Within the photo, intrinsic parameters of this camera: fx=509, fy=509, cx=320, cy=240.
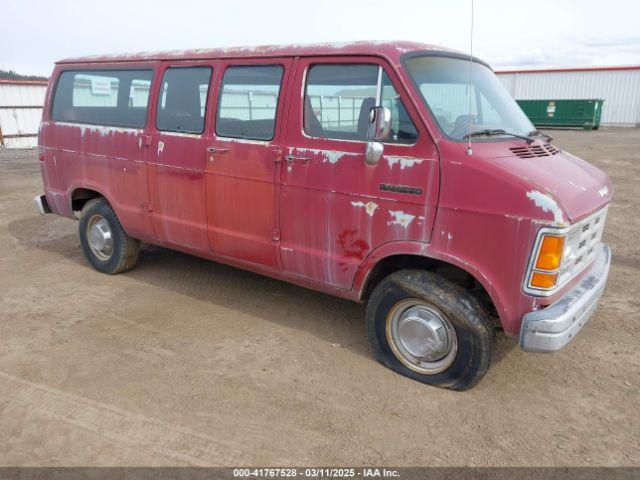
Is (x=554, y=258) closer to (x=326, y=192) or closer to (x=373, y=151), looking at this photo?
(x=373, y=151)

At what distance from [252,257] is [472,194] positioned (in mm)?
1991

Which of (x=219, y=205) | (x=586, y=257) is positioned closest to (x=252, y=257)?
(x=219, y=205)

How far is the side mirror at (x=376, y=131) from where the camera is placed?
3.17 m

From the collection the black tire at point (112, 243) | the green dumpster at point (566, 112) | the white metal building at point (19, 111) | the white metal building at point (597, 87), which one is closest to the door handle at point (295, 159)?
the black tire at point (112, 243)

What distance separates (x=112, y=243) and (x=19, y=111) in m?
19.3

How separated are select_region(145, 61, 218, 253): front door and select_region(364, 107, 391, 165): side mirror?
1.67 m

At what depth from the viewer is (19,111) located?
832 inches

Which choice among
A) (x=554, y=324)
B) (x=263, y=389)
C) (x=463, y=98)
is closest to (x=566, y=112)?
(x=463, y=98)

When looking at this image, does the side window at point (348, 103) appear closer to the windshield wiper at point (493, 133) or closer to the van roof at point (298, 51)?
the van roof at point (298, 51)

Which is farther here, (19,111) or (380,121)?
(19,111)

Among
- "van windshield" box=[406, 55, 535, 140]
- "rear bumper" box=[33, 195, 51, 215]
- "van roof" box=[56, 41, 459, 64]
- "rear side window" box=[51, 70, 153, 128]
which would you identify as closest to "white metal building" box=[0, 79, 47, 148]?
"rear bumper" box=[33, 195, 51, 215]

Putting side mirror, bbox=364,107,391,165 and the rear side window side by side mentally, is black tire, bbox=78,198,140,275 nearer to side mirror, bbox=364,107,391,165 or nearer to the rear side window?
the rear side window

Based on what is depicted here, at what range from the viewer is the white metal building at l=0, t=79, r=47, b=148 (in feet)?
67.7

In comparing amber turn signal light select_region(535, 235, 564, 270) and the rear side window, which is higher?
the rear side window
